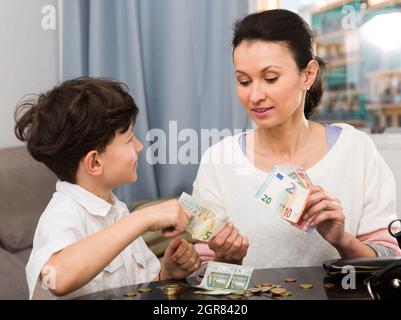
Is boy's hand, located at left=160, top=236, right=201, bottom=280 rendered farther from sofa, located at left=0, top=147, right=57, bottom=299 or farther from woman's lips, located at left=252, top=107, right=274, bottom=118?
sofa, located at left=0, top=147, right=57, bottom=299

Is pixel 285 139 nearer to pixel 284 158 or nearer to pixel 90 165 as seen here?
pixel 284 158

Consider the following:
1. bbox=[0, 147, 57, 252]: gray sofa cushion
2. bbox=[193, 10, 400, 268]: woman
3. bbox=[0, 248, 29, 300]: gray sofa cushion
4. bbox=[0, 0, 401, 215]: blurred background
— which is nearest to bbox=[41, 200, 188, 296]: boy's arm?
bbox=[193, 10, 400, 268]: woman

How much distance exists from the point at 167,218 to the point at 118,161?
272mm

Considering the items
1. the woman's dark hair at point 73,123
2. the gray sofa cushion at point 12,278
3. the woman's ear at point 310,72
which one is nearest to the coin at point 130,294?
the woman's dark hair at point 73,123

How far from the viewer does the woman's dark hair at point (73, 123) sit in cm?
152

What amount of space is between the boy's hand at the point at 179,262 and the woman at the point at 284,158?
29 cm

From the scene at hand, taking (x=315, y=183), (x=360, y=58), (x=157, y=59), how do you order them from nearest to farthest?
1. (x=315, y=183)
2. (x=157, y=59)
3. (x=360, y=58)

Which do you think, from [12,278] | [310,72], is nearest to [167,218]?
[310,72]

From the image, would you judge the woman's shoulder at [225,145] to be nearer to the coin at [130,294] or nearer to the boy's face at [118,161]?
the boy's face at [118,161]

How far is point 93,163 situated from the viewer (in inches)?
60.8

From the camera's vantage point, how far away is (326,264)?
4.62 feet

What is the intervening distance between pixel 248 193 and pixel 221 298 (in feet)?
2.25

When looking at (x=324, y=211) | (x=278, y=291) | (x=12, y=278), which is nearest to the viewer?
(x=278, y=291)

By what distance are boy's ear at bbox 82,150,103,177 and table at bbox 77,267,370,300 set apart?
29 cm
